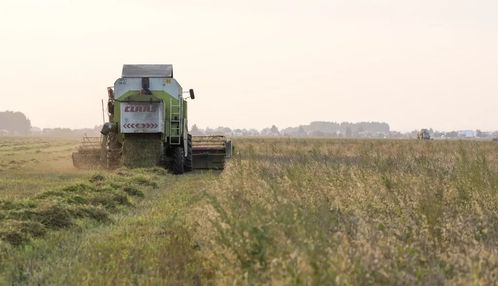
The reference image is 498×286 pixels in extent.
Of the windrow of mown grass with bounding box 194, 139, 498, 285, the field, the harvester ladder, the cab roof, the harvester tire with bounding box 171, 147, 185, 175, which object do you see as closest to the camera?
the windrow of mown grass with bounding box 194, 139, 498, 285

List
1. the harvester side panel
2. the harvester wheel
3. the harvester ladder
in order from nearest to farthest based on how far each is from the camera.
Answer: the harvester side panel < the harvester ladder < the harvester wheel

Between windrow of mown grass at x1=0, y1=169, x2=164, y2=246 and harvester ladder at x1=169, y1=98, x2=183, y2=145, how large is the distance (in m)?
6.94

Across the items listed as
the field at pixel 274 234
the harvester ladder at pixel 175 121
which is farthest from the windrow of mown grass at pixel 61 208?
the harvester ladder at pixel 175 121

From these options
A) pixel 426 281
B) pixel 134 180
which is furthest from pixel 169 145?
pixel 426 281

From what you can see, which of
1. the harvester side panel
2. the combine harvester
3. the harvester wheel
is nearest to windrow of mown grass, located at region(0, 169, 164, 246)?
the harvester side panel

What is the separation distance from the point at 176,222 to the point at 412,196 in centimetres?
340

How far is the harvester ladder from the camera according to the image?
21.5 metres

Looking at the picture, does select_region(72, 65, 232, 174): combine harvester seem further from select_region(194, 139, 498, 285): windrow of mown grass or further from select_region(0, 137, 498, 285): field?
select_region(194, 139, 498, 285): windrow of mown grass

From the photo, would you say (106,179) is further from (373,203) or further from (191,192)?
(373,203)

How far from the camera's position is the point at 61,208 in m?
9.62

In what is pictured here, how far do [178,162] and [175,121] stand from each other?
1506 mm

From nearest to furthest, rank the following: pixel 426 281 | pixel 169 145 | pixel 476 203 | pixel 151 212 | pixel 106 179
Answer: pixel 426 281 → pixel 476 203 → pixel 151 212 → pixel 106 179 → pixel 169 145

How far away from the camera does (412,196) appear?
8438mm

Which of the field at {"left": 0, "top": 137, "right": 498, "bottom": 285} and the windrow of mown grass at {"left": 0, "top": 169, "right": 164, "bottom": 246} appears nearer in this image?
the field at {"left": 0, "top": 137, "right": 498, "bottom": 285}
